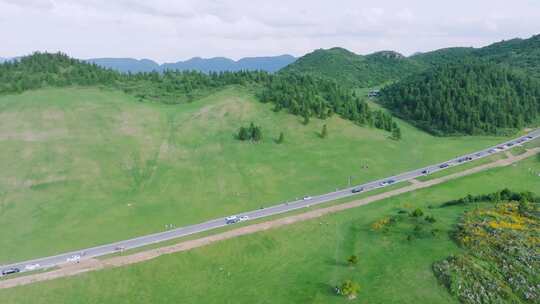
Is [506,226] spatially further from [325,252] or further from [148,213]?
[148,213]

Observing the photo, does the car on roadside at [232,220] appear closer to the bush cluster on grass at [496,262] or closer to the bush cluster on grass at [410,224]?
the bush cluster on grass at [410,224]

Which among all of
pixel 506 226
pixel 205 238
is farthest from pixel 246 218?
pixel 506 226

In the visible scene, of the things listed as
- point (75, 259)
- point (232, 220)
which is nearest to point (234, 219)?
point (232, 220)

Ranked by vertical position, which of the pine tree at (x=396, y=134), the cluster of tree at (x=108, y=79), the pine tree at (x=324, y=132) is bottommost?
the pine tree at (x=396, y=134)

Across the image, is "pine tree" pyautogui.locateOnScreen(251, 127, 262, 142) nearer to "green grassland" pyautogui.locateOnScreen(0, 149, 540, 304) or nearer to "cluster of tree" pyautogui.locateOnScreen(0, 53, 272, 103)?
"cluster of tree" pyautogui.locateOnScreen(0, 53, 272, 103)

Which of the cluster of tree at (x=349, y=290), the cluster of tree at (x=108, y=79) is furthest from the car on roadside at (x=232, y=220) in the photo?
the cluster of tree at (x=108, y=79)

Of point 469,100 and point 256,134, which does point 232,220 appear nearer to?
point 256,134
